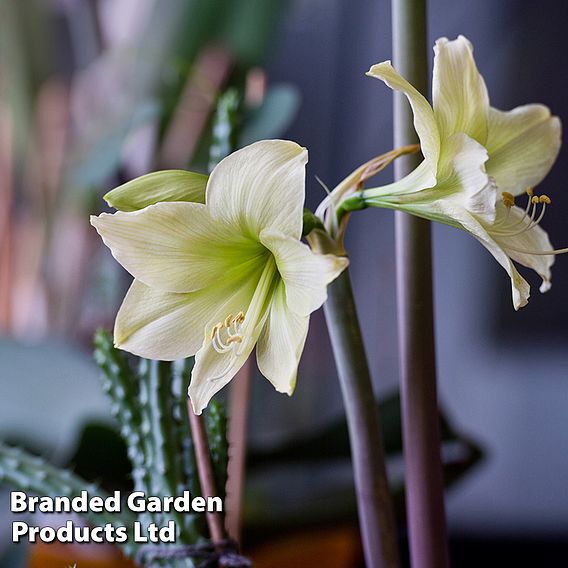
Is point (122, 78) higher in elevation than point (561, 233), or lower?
higher

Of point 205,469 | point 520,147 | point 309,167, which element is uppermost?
point 309,167

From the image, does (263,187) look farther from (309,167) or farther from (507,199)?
(309,167)

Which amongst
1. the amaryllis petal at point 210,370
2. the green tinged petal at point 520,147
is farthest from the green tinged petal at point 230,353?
the green tinged petal at point 520,147

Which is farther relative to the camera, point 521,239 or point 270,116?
point 270,116

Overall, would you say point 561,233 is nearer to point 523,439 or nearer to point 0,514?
point 523,439

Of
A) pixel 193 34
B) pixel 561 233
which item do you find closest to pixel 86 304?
pixel 193 34

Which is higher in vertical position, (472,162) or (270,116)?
(270,116)

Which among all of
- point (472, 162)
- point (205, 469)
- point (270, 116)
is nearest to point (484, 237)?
point (472, 162)

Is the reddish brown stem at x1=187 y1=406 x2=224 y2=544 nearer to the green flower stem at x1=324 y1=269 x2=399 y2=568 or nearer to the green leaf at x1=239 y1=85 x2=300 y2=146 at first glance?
the green flower stem at x1=324 y1=269 x2=399 y2=568

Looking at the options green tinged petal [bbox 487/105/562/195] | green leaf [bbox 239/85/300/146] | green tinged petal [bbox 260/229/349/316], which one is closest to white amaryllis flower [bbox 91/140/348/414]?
green tinged petal [bbox 260/229/349/316]
